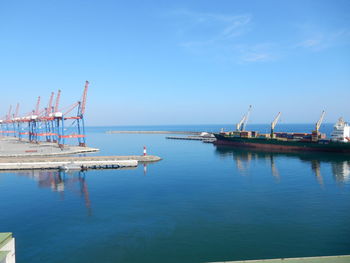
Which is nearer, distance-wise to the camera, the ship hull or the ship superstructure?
the ship hull

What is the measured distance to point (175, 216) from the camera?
2897cm

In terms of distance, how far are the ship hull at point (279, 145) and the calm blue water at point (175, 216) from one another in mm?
33516

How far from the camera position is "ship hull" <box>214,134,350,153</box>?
81200 mm

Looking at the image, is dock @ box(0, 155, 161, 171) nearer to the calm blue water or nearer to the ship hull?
the calm blue water

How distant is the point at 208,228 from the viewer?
25.3 metres

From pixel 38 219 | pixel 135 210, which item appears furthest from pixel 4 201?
pixel 135 210

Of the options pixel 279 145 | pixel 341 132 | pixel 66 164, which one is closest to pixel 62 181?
pixel 66 164

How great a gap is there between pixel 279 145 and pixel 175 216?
77.4 metres

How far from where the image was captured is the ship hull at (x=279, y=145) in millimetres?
81200

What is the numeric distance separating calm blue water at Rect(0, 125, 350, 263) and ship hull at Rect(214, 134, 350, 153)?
3352 cm

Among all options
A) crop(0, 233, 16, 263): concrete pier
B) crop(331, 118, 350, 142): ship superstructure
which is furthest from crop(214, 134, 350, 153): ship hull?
crop(0, 233, 16, 263): concrete pier

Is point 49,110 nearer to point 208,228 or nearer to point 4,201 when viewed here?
point 4,201

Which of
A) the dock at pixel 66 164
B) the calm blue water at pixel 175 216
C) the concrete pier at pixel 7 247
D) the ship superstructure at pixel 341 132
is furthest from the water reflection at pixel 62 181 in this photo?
the ship superstructure at pixel 341 132

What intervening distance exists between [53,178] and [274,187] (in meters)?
41.6
